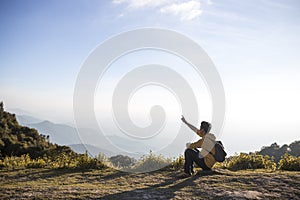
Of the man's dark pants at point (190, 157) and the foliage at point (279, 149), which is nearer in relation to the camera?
the man's dark pants at point (190, 157)

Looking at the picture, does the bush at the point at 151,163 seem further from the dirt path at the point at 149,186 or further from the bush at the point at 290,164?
the bush at the point at 290,164

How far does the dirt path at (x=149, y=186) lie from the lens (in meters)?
6.71

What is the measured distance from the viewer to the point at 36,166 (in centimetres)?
1162

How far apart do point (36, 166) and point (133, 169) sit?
4.01 meters

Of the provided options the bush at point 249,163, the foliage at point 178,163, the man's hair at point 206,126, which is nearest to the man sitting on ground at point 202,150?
the man's hair at point 206,126

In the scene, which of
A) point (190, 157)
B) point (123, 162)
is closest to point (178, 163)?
point (190, 157)

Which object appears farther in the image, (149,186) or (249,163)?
(249,163)

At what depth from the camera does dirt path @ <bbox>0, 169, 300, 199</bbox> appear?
6.71 metres

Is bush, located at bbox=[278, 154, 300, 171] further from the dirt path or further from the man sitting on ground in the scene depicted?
the man sitting on ground

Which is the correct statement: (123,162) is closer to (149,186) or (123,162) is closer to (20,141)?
(149,186)

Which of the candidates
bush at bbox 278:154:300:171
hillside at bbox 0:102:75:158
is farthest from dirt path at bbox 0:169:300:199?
hillside at bbox 0:102:75:158

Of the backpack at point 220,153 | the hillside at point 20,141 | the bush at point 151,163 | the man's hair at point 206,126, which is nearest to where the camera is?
the backpack at point 220,153

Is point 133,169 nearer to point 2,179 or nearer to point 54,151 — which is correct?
point 2,179

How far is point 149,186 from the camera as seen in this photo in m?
7.86
